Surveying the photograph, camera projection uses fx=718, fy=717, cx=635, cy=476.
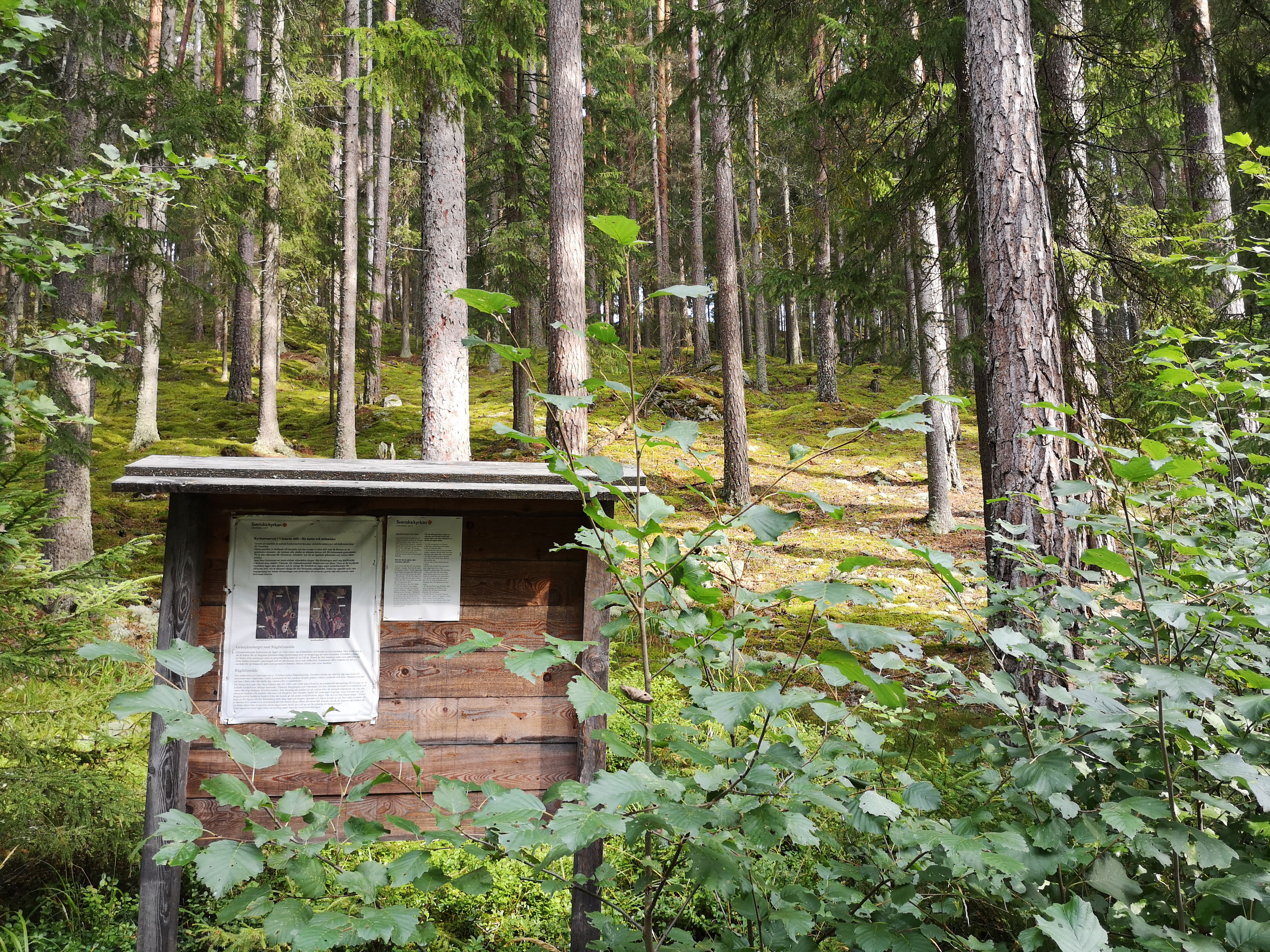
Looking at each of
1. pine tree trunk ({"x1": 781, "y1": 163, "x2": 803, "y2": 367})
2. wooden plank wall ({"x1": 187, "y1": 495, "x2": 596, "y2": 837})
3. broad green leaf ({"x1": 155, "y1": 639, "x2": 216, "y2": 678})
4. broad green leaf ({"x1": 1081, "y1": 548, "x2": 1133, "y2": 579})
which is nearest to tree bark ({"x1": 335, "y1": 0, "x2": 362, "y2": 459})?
wooden plank wall ({"x1": 187, "y1": 495, "x2": 596, "y2": 837})

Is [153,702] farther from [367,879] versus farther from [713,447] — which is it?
[713,447]

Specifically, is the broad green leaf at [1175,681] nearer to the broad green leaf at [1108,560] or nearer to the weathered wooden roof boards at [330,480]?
the broad green leaf at [1108,560]

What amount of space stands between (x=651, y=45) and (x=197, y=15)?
2045cm

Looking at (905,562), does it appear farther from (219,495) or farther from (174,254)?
(174,254)

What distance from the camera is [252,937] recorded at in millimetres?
2668

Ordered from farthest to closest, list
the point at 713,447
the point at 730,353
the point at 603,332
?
the point at 713,447, the point at 730,353, the point at 603,332

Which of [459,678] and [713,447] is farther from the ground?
[713,447]

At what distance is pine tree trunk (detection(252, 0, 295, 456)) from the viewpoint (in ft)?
39.8

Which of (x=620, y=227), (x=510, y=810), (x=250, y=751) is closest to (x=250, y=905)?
(x=250, y=751)

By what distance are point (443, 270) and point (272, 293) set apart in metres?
8.76

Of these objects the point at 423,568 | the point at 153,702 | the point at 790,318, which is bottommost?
the point at 153,702

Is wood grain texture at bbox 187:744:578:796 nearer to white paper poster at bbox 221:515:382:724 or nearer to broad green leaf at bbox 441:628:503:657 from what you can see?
white paper poster at bbox 221:515:382:724

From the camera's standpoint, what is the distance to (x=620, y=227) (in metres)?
1.22

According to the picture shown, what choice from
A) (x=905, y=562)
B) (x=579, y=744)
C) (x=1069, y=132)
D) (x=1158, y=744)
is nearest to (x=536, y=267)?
(x=905, y=562)
